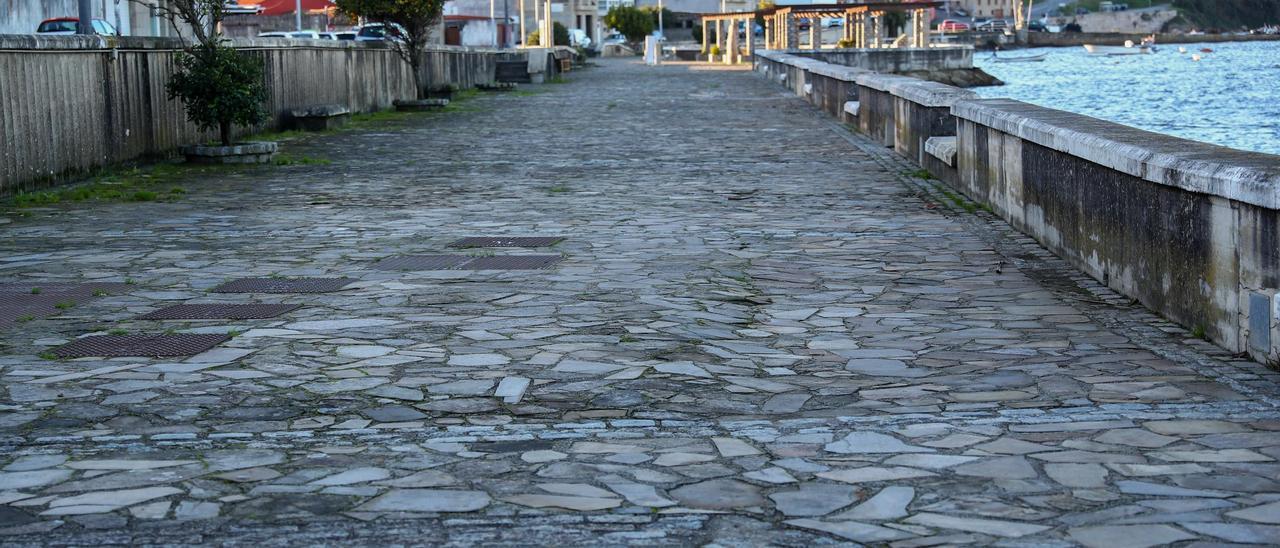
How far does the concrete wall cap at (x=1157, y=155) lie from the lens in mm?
6852

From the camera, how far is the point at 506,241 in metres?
11.4

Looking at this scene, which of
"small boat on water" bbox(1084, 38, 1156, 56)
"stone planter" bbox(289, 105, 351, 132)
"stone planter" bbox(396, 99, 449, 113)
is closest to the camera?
"stone planter" bbox(289, 105, 351, 132)

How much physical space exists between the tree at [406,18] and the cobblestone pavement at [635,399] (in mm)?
18936

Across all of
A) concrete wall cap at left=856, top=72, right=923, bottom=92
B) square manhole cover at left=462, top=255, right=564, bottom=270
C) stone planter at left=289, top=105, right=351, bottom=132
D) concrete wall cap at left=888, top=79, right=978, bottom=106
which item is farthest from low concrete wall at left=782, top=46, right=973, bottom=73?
square manhole cover at left=462, top=255, right=564, bottom=270

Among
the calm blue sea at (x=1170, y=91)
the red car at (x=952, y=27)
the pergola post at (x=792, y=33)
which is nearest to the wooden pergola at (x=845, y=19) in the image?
the pergola post at (x=792, y=33)

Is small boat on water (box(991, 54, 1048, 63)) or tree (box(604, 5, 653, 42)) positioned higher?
tree (box(604, 5, 653, 42))

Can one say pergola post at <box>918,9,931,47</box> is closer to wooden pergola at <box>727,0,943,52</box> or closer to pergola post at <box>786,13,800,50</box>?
wooden pergola at <box>727,0,943,52</box>

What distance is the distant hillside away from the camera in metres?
192

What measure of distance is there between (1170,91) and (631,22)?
5310 cm

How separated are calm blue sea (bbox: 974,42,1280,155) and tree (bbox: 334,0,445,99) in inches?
436

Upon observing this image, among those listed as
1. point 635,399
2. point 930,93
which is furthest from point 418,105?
point 635,399

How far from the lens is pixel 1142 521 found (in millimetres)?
4656

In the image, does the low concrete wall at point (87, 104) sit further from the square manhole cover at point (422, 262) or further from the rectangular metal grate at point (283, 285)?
the rectangular metal grate at point (283, 285)

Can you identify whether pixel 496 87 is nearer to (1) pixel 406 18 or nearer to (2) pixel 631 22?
(1) pixel 406 18
